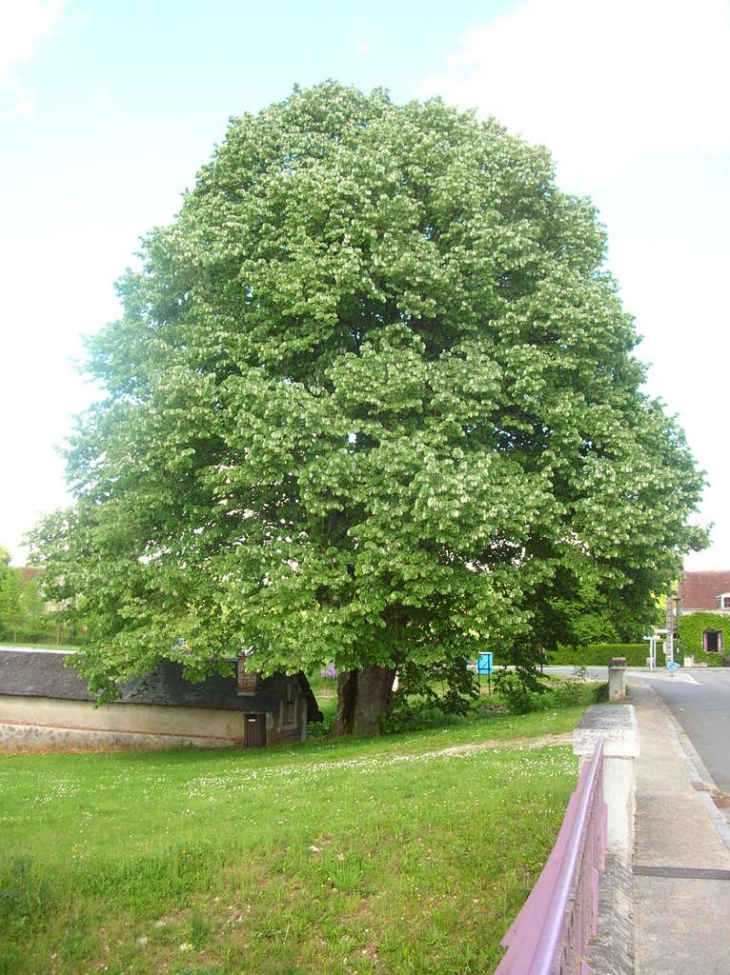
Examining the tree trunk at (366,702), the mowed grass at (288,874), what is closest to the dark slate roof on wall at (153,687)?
the tree trunk at (366,702)

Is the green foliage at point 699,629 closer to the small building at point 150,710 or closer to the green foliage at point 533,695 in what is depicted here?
the green foliage at point 533,695

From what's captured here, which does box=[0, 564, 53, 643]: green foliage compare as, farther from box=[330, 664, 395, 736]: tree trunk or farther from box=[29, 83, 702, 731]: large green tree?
box=[29, 83, 702, 731]: large green tree

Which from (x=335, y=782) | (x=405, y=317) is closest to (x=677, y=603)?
(x=405, y=317)

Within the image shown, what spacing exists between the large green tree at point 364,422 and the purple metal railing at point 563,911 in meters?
11.1

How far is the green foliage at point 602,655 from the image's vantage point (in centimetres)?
6850

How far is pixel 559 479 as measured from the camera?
2133 cm

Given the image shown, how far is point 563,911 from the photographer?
3859 mm

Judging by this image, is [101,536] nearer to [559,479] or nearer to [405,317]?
[405,317]

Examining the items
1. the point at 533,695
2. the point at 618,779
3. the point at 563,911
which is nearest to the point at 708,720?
the point at 533,695

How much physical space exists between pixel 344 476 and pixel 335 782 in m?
7.07

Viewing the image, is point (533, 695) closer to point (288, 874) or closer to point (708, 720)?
point (708, 720)

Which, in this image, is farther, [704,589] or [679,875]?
[704,589]

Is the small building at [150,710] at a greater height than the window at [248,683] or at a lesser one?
lesser

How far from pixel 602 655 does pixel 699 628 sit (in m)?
8.85
